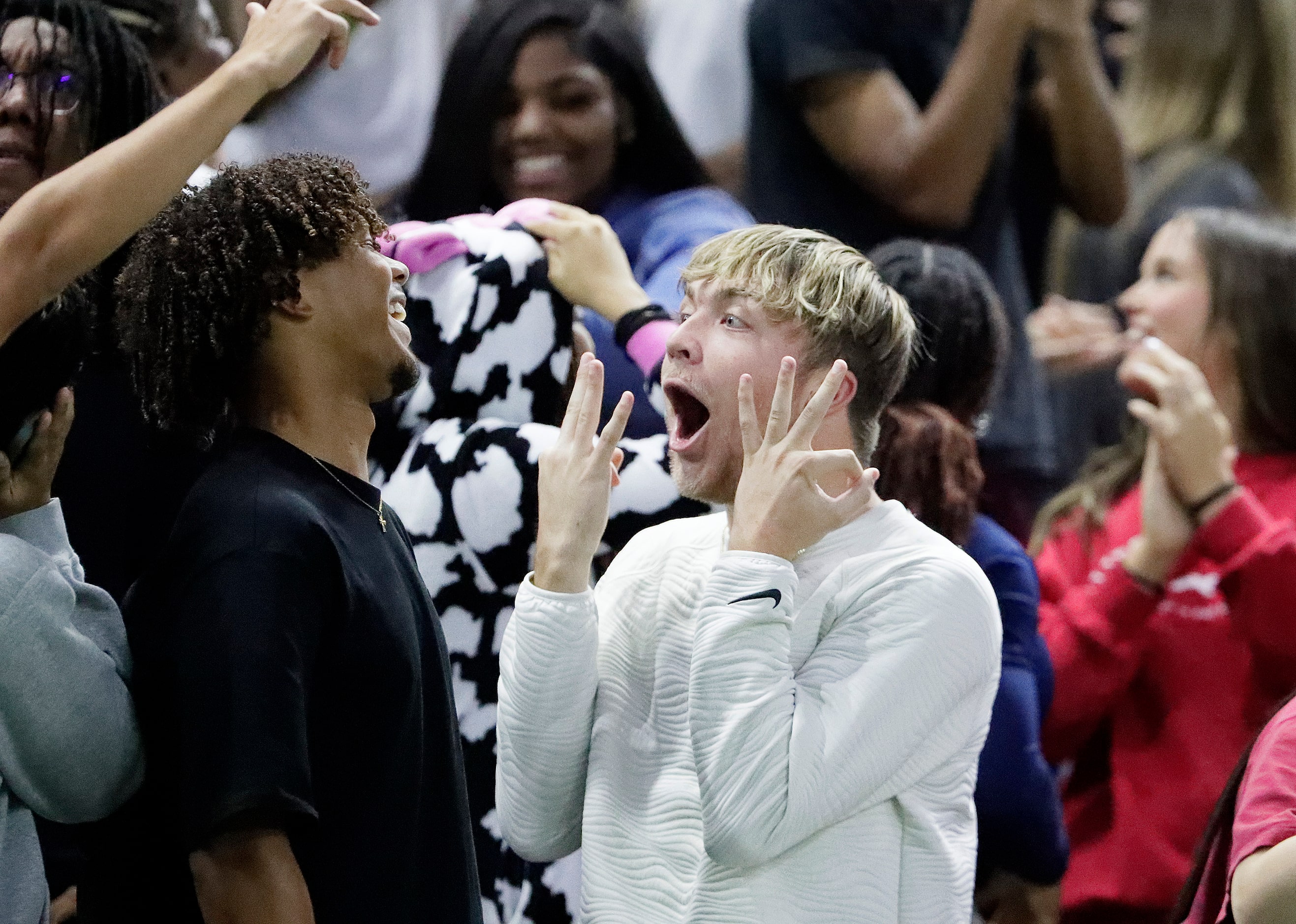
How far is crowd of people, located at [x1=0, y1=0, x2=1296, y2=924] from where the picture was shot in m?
1.58

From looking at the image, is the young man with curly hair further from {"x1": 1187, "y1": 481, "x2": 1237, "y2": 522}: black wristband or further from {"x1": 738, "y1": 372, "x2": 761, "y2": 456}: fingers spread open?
{"x1": 1187, "y1": 481, "x2": 1237, "y2": 522}: black wristband

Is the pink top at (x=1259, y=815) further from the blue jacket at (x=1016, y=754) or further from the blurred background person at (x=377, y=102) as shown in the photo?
the blurred background person at (x=377, y=102)

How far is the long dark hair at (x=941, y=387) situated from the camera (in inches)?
93.8

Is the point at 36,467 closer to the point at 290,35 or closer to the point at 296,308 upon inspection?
the point at 296,308

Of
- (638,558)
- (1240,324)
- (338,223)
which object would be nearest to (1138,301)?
(1240,324)

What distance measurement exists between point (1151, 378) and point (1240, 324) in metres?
0.30

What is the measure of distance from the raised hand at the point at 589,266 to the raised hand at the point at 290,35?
48 cm

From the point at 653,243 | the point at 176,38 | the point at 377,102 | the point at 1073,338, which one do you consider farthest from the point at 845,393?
the point at 377,102

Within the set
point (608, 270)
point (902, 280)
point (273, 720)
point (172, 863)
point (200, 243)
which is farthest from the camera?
point (902, 280)

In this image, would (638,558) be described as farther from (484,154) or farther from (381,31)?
(381,31)

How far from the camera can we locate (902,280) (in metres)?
2.55

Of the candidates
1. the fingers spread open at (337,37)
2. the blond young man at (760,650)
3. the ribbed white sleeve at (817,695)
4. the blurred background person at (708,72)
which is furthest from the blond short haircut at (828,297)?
the blurred background person at (708,72)

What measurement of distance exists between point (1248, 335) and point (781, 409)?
1.60 meters

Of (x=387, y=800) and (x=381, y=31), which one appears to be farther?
(x=381, y=31)
